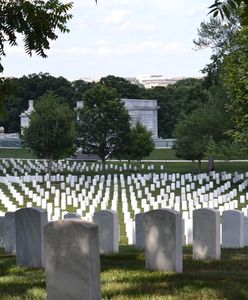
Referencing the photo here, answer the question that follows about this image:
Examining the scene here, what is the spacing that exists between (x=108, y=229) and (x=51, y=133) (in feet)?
106

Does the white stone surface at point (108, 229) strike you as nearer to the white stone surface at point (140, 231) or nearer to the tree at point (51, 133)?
the white stone surface at point (140, 231)

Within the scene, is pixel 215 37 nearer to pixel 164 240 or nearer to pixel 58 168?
pixel 58 168

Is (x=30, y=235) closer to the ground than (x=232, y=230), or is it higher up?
higher up

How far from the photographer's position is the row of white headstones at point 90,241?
5848 mm

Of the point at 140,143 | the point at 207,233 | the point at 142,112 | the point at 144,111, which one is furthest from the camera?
the point at 144,111

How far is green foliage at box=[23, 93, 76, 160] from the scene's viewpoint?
43.7m

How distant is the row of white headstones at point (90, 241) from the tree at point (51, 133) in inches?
1210

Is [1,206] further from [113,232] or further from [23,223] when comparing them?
[23,223]

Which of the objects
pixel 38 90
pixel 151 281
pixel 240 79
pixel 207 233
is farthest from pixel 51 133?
pixel 38 90

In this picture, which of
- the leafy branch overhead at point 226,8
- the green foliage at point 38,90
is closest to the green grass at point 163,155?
the green foliage at point 38,90

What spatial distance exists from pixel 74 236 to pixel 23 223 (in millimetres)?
3365

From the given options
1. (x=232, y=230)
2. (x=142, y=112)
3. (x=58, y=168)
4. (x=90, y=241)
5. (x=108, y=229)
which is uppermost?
(x=142, y=112)

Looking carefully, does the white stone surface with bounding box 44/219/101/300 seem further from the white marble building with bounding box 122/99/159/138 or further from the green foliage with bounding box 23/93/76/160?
the white marble building with bounding box 122/99/159/138

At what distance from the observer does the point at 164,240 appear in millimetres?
8398
